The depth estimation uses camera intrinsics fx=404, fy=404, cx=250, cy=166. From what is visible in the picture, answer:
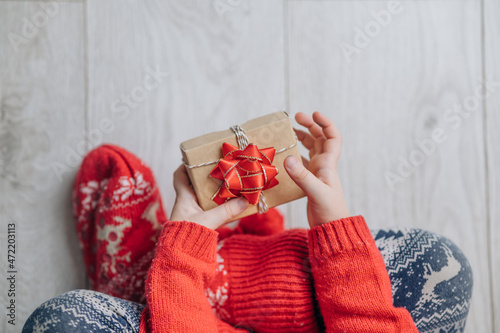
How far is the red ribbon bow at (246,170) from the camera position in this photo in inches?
23.9

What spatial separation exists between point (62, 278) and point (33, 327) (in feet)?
0.89

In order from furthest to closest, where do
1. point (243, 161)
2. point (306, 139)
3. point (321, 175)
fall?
1. point (306, 139)
2. point (321, 175)
3. point (243, 161)

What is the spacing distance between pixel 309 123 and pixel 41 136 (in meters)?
0.57

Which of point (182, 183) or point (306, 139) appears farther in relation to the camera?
point (306, 139)

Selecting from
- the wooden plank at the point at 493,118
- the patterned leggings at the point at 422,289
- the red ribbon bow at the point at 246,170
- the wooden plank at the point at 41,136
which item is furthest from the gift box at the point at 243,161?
the wooden plank at the point at 493,118

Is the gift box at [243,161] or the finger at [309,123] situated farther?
the finger at [309,123]

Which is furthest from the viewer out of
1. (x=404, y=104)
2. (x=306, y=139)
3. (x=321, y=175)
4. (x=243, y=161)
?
(x=404, y=104)

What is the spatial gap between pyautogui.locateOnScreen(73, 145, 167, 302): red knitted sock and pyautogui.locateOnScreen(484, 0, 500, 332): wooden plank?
746mm

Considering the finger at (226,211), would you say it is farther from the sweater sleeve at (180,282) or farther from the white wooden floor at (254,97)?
the white wooden floor at (254,97)

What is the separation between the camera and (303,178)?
643 millimetres

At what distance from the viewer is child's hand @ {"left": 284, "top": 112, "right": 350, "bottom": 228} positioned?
0.65 metres

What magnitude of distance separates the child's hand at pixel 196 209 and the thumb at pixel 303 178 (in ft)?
0.30

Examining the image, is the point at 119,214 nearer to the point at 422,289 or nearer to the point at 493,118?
the point at 422,289

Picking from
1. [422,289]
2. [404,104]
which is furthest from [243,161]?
[404,104]
